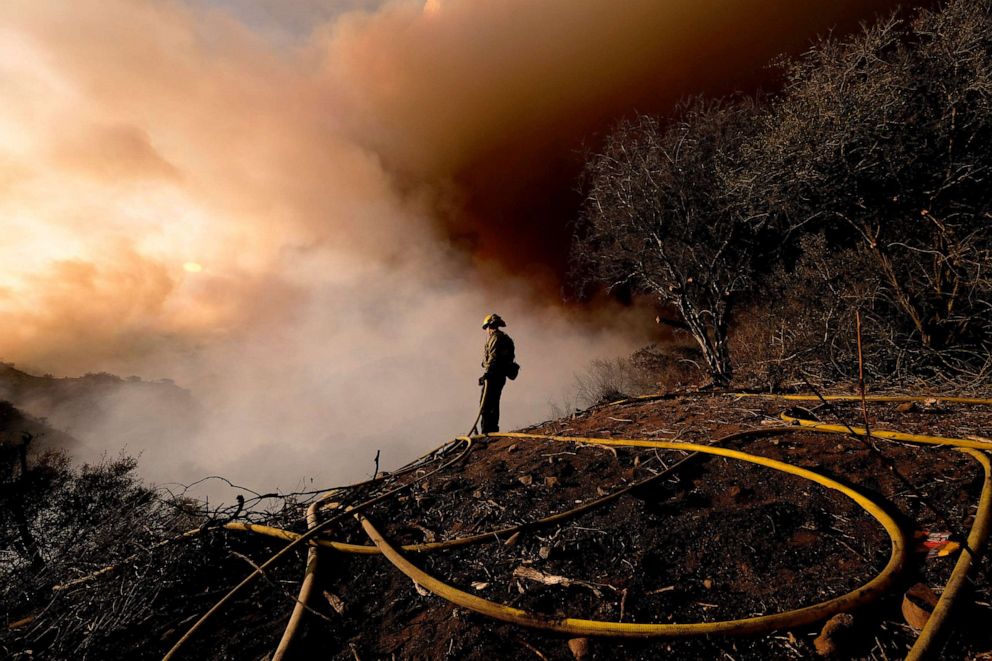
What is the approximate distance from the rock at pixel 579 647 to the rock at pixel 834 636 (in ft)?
3.00

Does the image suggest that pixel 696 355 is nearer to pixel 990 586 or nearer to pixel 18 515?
pixel 990 586

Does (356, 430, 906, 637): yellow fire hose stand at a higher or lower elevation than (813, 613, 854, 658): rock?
higher

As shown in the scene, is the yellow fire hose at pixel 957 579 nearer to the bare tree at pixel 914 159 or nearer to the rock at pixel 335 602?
the rock at pixel 335 602

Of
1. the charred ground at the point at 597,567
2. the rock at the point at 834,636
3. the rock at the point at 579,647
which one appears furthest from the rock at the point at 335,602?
the rock at the point at 834,636

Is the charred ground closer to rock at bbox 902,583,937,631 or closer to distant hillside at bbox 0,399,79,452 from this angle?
rock at bbox 902,583,937,631

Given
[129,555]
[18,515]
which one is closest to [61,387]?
[18,515]

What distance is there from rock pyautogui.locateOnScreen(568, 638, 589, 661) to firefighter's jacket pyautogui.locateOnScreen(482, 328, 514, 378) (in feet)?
17.6

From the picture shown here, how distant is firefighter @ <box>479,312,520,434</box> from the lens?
695 cm

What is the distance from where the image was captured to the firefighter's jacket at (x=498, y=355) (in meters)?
7.16

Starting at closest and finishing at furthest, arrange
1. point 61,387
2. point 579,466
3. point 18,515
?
point 579,466, point 18,515, point 61,387

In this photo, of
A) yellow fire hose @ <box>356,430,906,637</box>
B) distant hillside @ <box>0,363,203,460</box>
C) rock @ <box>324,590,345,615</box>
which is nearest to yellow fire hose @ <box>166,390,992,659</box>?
yellow fire hose @ <box>356,430,906,637</box>

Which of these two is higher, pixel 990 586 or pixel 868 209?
pixel 868 209

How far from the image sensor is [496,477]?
3.81m

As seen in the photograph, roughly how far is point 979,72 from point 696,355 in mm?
10693
